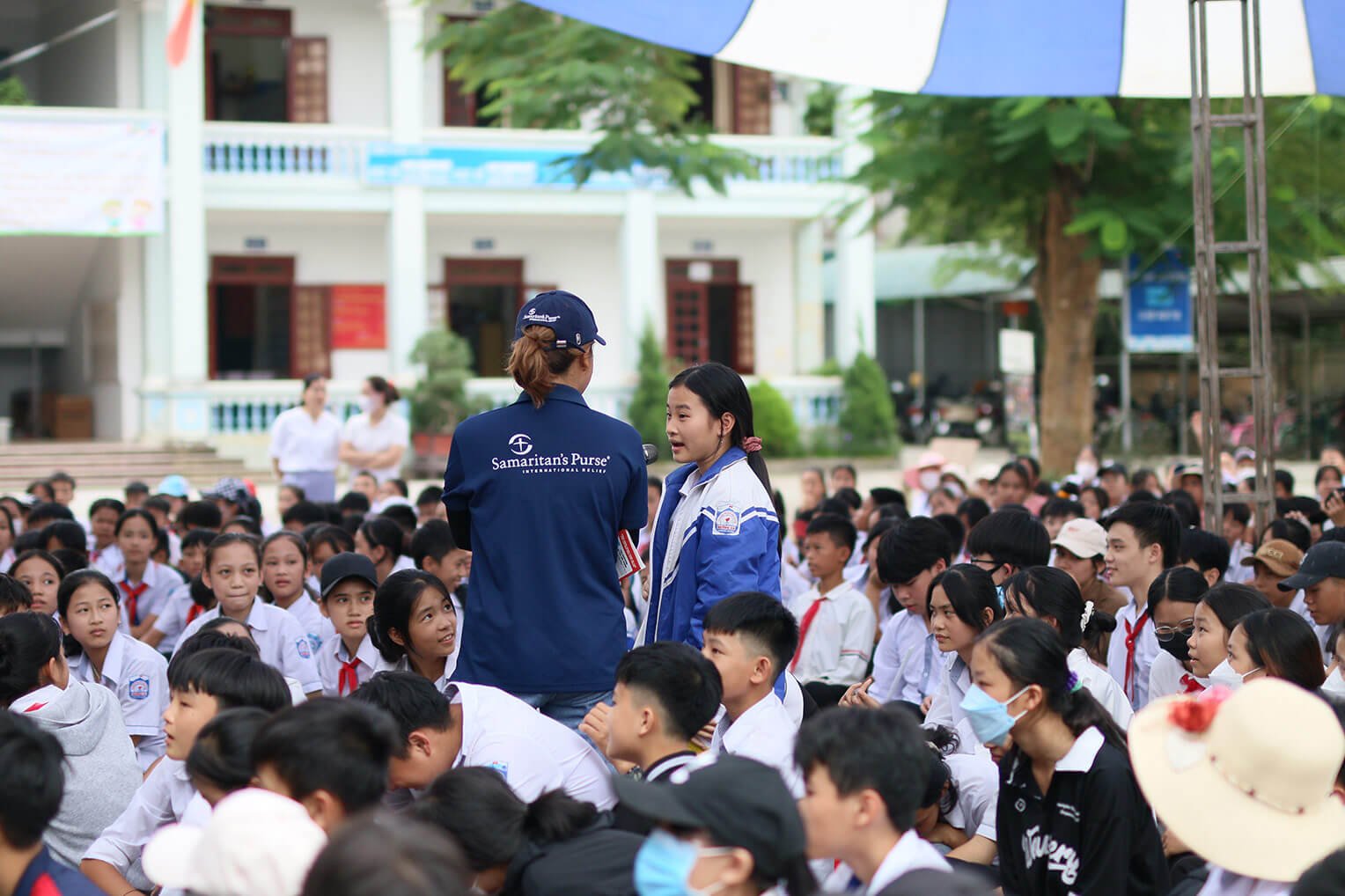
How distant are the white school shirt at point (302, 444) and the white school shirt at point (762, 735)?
7.19 metres

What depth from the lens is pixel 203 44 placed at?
20516mm

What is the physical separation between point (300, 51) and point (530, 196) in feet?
13.0

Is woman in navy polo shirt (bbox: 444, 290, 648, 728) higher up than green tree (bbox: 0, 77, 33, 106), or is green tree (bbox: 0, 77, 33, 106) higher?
green tree (bbox: 0, 77, 33, 106)

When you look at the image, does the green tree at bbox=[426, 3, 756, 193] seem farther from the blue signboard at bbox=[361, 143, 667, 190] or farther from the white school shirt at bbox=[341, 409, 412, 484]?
the blue signboard at bbox=[361, 143, 667, 190]

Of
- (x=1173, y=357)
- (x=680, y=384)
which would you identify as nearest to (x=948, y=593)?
(x=680, y=384)

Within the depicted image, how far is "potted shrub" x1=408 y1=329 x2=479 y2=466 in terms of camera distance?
1856cm

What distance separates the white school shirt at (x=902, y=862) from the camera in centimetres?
257

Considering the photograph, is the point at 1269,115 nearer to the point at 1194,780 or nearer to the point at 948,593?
the point at 948,593

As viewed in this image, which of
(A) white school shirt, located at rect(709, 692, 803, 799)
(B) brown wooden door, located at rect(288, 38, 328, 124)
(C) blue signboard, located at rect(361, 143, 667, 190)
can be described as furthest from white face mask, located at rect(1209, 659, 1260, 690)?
(B) brown wooden door, located at rect(288, 38, 328, 124)

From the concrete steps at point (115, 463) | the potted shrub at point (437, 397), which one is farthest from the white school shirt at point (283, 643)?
the potted shrub at point (437, 397)

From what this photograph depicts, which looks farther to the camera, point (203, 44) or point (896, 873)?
point (203, 44)

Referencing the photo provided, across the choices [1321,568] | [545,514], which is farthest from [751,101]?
[545,514]

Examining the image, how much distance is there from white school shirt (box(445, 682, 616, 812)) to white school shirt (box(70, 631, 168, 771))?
69.2 inches

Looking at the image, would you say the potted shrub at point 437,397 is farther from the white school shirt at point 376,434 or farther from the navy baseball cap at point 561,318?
the navy baseball cap at point 561,318
